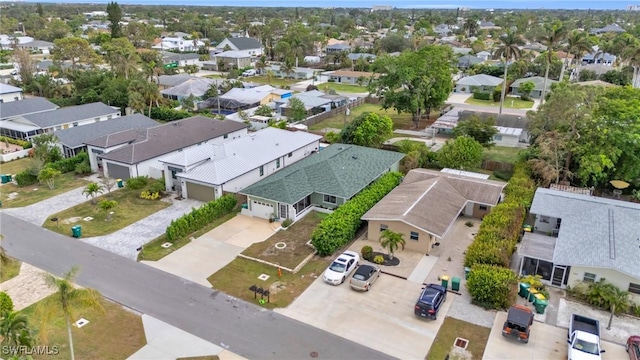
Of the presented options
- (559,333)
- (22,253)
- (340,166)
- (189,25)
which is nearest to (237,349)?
(559,333)

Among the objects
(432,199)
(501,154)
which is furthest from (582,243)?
(501,154)

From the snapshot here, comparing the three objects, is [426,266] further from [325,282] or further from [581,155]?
[581,155]

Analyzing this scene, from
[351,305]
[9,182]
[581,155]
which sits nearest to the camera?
[351,305]

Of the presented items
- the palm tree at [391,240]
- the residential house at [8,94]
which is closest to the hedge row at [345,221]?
the palm tree at [391,240]

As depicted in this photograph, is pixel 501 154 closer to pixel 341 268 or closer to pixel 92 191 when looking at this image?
pixel 341 268

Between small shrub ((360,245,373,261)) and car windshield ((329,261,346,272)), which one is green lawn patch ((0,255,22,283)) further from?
small shrub ((360,245,373,261))
